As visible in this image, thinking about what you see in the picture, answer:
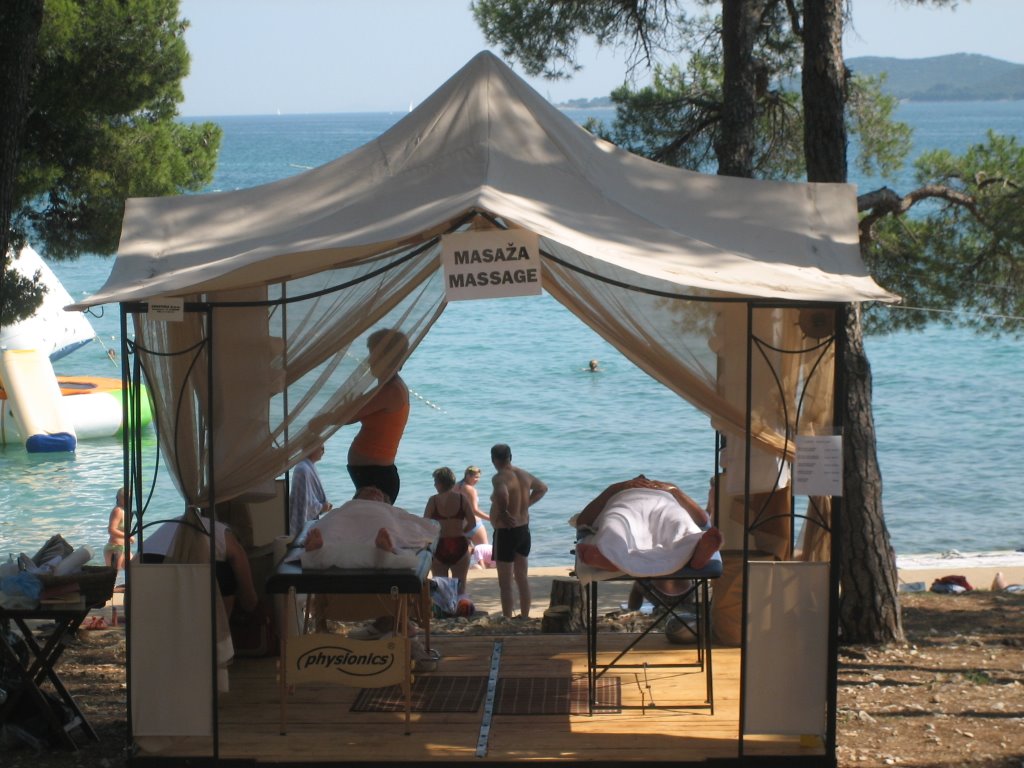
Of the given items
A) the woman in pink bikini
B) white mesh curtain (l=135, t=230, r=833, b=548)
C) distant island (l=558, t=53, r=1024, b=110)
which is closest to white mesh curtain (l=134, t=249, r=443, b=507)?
white mesh curtain (l=135, t=230, r=833, b=548)

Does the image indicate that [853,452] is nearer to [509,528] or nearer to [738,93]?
[738,93]

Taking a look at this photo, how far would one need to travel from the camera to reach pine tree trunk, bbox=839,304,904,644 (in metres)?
5.98

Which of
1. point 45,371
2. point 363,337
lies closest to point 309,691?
point 363,337

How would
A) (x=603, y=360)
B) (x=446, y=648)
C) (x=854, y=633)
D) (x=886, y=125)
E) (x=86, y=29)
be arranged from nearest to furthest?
(x=446, y=648)
(x=854, y=633)
(x=86, y=29)
(x=886, y=125)
(x=603, y=360)

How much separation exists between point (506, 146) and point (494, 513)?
388cm

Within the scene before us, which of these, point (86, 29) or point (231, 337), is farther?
point (86, 29)

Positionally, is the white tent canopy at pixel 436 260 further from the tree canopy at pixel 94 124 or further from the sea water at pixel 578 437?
the sea water at pixel 578 437

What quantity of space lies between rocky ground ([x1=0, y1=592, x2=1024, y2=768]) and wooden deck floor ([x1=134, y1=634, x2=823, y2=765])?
0.42 meters

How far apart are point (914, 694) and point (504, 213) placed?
2.82 m

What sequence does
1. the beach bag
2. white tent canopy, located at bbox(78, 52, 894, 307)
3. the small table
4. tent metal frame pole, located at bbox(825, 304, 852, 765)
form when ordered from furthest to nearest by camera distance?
the beach bag < the small table < tent metal frame pole, located at bbox(825, 304, 852, 765) < white tent canopy, located at bbox(78, 52, 894, 307)

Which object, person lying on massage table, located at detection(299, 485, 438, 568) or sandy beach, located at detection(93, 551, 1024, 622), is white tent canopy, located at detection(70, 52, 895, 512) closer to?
person lying on massage table, located at detection(299, 485, 438, 568)

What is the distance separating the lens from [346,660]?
4.27 m

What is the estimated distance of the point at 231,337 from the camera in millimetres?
4531

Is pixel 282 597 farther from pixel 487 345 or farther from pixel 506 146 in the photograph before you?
pixel 487 345
